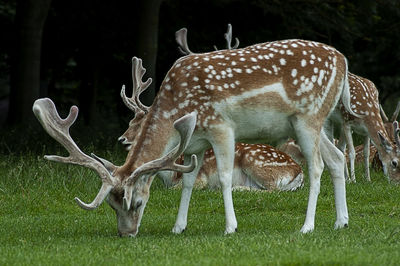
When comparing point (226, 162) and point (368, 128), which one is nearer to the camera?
point (226, 162)

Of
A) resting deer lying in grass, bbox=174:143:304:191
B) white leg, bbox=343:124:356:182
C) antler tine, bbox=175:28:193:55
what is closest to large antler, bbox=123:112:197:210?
resting deer lying in grass, bbox=174:143:304:191

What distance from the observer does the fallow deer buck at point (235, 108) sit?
7457 millimetres

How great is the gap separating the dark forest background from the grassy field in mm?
3826

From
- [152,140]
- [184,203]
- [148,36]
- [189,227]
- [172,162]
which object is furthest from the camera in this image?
[148,36]

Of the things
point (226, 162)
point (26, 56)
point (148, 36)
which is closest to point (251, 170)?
point (226, 162)

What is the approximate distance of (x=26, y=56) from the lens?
617 inches

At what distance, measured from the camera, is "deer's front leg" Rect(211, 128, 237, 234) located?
7504 millimetres

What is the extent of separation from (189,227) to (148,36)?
7962 mm

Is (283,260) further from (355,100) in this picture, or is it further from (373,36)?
(373,36)

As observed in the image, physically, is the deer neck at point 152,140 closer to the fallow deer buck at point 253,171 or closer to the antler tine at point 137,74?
the antler tine at point 137,74

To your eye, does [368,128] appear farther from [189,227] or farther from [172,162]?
[172,162]

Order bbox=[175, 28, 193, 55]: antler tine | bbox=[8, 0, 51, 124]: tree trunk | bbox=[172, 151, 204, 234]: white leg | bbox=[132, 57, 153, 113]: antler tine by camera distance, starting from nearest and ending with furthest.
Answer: bbox=[172, 151, 204, 234]: white leg, bbox=[132, 57, 153, 113]: antler tine, bbox=[175, 28, 193, 55]: antler tine, bbox=[8, 0, 51, 124]: tree trunk

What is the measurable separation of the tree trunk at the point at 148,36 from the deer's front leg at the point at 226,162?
7.94 m

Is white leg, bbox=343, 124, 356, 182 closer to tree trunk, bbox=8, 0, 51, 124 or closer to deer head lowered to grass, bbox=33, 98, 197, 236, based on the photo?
deer head lowered to grass, bbox=33, 98, 197, 236
